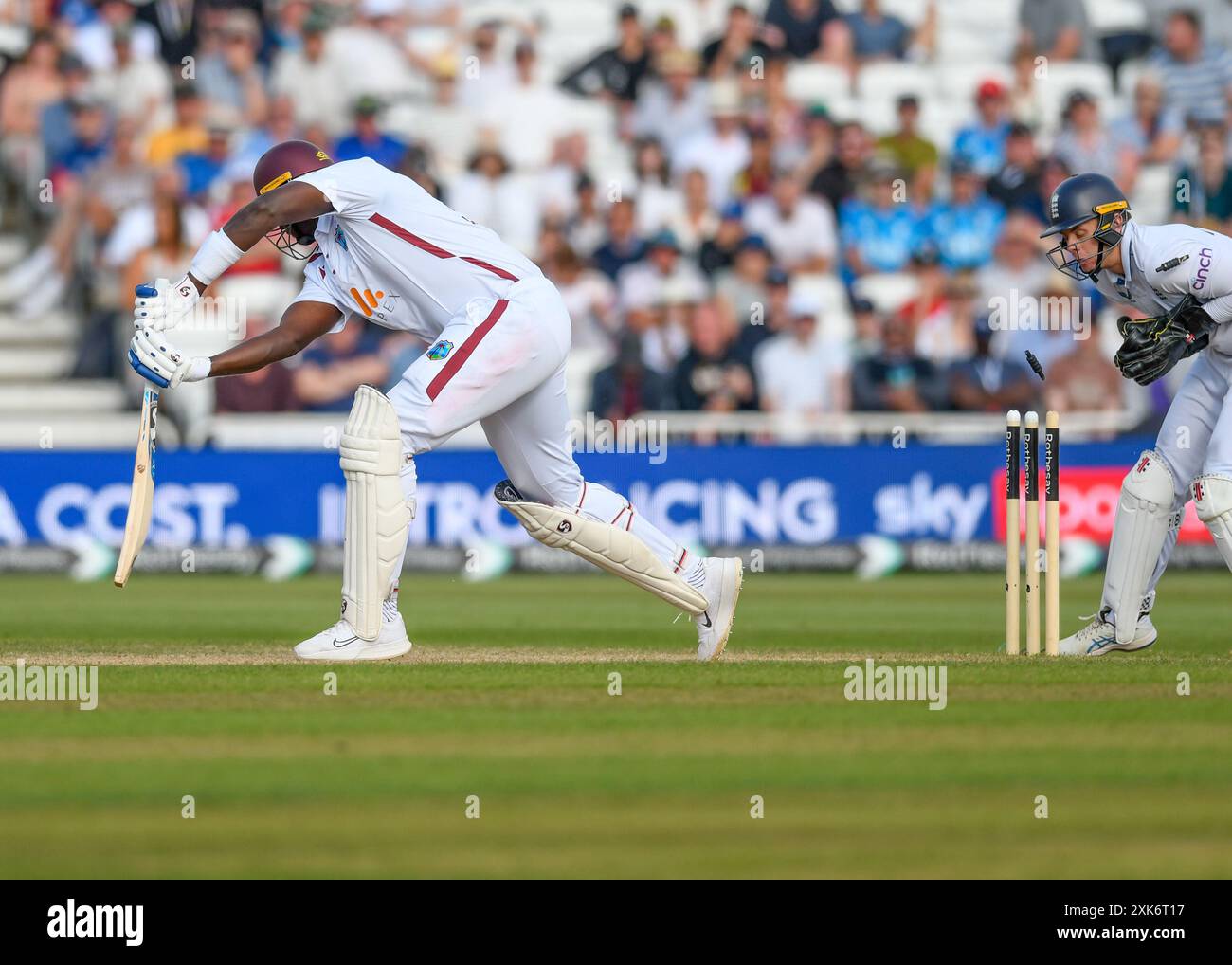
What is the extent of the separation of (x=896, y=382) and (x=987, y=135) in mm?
3415

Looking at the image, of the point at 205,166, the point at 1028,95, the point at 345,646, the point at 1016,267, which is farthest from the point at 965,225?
the point at 345,646

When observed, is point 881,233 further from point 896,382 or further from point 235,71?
point 235,71

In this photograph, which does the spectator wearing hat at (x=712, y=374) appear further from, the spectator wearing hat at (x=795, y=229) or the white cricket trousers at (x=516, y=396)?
the white cricket trousers at (x=516, y=396)

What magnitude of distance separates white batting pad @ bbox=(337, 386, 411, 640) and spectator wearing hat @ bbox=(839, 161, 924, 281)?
10.3 m

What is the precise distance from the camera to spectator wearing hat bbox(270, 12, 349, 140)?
18.4m

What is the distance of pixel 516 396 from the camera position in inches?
306

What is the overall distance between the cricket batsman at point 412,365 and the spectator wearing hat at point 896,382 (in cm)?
755

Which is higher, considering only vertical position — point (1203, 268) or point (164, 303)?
point (1203, 268)

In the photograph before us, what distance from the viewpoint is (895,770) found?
581cm

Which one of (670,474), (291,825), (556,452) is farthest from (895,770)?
(670,474)

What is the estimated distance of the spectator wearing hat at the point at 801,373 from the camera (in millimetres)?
15883

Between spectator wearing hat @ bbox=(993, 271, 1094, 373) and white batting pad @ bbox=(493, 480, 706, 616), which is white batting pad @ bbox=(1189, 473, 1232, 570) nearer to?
white batting pad @ bbox=(493, 480, 706, 616)

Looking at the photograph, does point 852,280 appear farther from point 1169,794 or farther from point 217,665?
point 1169,794

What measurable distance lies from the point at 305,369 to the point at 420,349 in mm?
923
